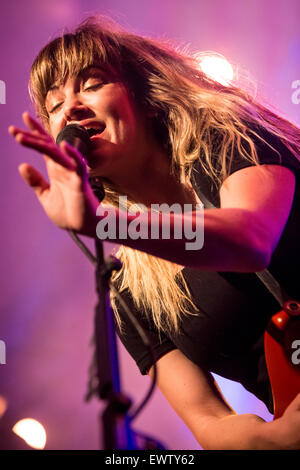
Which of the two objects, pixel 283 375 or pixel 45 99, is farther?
pixel 45 99

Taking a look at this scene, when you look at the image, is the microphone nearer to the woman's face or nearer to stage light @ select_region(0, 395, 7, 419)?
the woman's face

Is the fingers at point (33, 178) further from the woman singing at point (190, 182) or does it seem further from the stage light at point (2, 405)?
the stage light at point (2, 405)

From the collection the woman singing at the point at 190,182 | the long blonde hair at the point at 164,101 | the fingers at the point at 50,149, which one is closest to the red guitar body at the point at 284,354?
the woman singing at the point at 190,182

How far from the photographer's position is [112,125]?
1108 mm

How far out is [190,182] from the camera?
1.15 m

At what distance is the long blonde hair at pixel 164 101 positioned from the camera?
1109 mm

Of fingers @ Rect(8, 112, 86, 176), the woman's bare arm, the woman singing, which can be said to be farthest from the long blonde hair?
fingers @ Rect(8, 112, 86, 176)

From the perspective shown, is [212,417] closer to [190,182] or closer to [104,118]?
[190,182]

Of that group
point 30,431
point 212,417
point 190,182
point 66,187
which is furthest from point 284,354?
point 30,431

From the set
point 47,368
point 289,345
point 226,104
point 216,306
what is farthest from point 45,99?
point 47,368

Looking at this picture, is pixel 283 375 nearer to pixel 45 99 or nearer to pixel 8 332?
pixel 45 99

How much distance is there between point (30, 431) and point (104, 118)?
204cm
